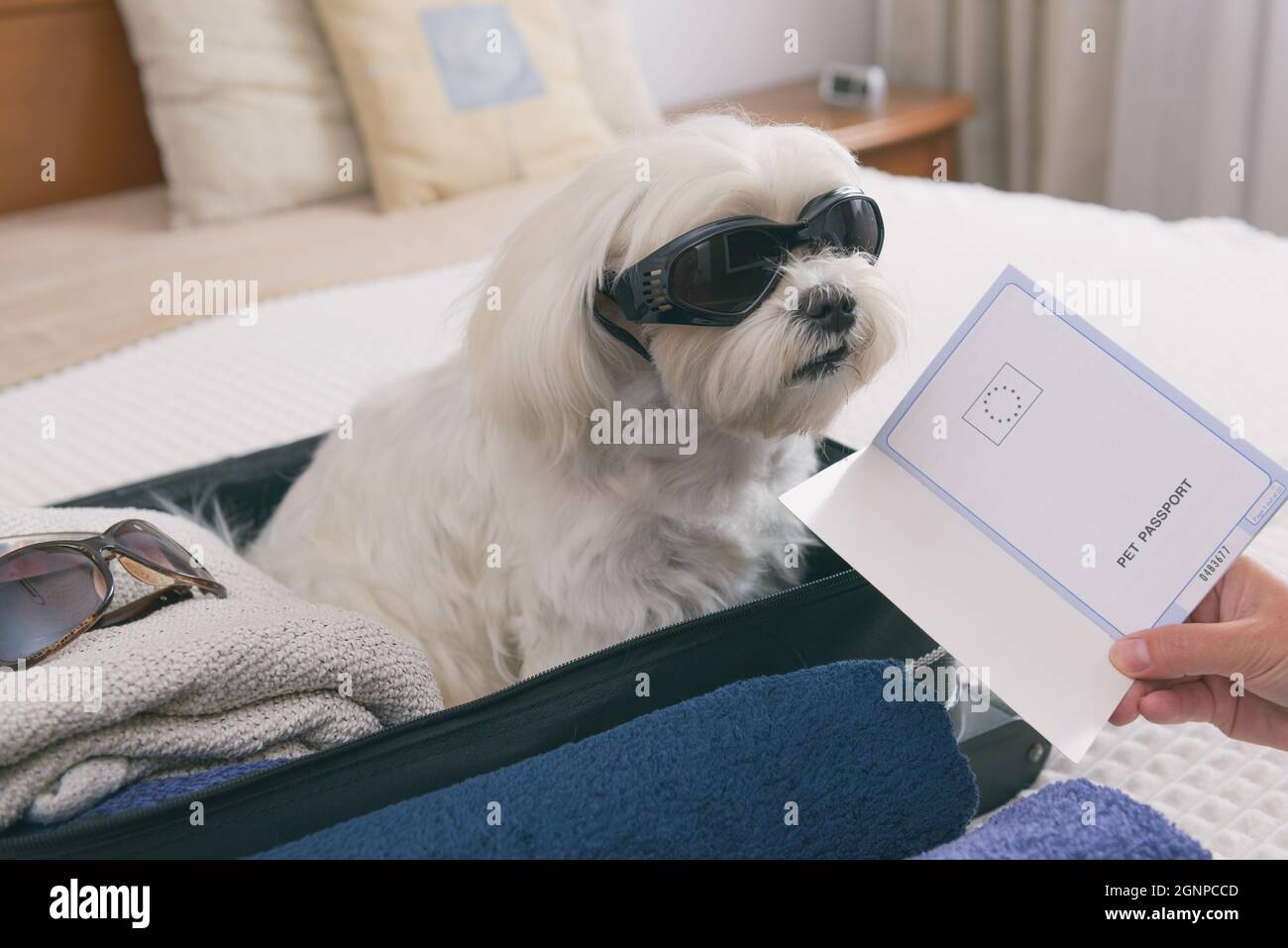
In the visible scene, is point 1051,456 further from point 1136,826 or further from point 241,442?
point 241,442

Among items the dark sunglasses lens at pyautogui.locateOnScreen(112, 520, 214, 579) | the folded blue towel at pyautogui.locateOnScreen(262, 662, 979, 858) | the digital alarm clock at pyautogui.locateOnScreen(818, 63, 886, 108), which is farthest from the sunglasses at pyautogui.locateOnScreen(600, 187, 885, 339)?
the digital alarm clock at pyautogui.locateOnScreen(818, 63, 886, 108)

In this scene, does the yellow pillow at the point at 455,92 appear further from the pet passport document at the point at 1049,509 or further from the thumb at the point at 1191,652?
the thumb at the point at 1191,652

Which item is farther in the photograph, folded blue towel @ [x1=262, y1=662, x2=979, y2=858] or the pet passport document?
the pet passport document

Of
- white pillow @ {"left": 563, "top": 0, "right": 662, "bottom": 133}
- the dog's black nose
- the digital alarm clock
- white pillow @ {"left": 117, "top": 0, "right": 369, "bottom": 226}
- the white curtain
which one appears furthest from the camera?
the digital alarm clock

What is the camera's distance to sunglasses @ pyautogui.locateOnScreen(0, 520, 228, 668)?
2.70 feet

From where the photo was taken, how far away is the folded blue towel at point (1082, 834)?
2.23 feet

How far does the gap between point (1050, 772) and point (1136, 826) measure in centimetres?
28

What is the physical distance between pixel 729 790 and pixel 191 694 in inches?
14.8

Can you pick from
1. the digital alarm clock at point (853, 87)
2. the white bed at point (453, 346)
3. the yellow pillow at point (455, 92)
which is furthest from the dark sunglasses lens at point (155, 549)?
the digital alarm clock at point (853, 87)

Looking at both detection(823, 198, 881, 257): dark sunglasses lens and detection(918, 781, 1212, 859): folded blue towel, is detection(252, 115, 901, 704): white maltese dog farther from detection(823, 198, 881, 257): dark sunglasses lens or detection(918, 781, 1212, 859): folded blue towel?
detection(918, 781, 1212, 859): folded blue towel

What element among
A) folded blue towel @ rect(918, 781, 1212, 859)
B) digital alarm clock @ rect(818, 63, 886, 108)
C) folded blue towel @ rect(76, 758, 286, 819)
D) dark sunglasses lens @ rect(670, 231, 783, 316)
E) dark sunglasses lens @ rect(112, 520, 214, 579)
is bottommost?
folded blue towel @ rect(918, 781, 1212, 859)
